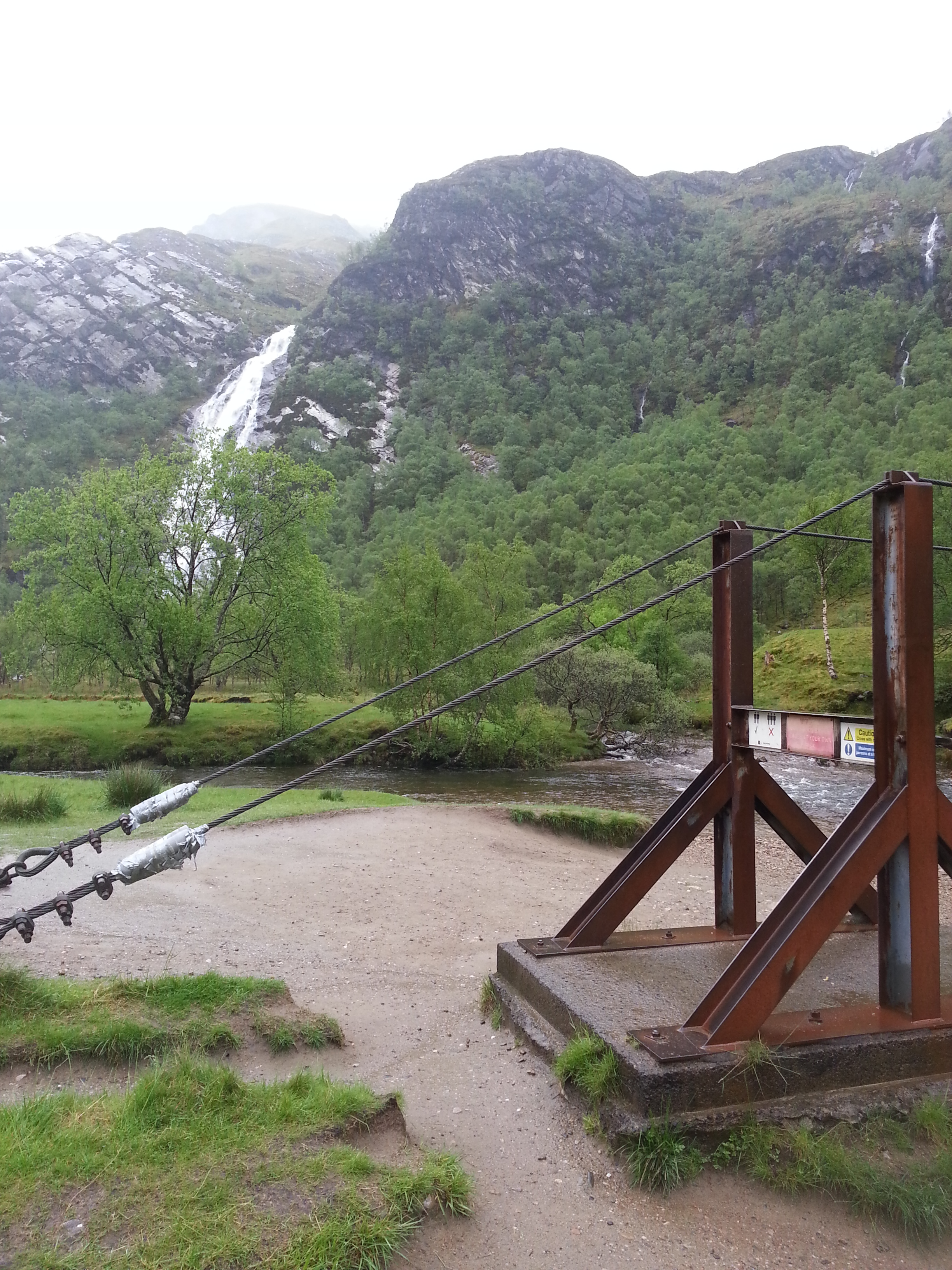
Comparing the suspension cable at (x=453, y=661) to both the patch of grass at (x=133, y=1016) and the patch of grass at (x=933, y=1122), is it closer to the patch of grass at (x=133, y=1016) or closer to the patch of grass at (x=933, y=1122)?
the patch of grass at (x=133, y=1016)

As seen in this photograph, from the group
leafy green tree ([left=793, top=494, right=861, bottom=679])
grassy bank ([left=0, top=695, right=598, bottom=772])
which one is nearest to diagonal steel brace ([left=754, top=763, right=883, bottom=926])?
grassy bank ([left=0, top=695, right=598, bottom=772])

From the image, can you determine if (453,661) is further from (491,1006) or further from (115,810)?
(115,810)

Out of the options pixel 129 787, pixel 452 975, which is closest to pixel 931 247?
pixel 129 787

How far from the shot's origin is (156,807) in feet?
15.5

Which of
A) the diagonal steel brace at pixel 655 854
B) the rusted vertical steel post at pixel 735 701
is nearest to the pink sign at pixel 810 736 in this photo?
the rusted vertical steel post at pixel 735 701

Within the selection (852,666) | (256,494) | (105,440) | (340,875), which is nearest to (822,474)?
(852,666)

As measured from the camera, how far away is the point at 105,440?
149 metres

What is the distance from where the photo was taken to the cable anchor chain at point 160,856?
447cm

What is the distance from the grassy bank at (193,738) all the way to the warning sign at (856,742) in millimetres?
26953

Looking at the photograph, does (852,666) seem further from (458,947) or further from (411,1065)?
(411,1065)

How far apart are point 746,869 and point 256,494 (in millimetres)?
34225

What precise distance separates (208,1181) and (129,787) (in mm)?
14399

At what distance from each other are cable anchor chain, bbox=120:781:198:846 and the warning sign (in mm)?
4128

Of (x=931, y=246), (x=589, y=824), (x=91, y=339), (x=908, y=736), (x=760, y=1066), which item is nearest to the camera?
(x=760, y=1066)
